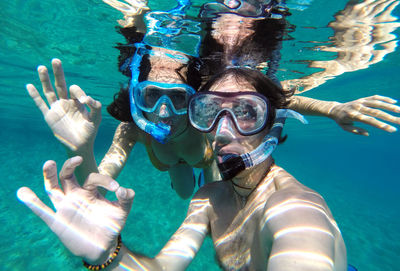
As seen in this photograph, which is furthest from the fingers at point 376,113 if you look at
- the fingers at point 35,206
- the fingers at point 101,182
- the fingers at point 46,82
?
the fingers at point 46,82

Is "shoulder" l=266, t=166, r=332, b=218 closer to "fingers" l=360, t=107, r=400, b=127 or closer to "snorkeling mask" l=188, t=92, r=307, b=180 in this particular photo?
"snorkeling mask" l=188, t=92, r=307, b=180

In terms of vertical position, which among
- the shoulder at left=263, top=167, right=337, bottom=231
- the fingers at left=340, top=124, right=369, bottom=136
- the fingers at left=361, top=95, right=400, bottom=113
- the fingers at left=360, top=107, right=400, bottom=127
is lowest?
the shoulder at left=263, top=167, right=337, bottom=231

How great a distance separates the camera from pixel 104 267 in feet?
6.12

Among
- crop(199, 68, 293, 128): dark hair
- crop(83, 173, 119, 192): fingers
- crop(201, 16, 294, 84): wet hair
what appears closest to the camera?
crop(83, 173, 119, 192): fingers

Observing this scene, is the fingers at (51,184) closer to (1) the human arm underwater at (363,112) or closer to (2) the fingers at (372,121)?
(1) the human arm underwater at (363,112)

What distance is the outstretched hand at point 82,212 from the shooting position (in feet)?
5.76

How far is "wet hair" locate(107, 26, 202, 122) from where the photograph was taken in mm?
4785

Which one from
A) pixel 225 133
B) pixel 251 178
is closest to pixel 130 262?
pixel 251 178

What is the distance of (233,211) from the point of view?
2.95 m

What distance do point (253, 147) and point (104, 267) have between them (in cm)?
204

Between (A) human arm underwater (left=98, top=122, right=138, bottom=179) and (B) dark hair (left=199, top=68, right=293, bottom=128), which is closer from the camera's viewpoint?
(B) dark hair (left=199, top=68, right=293, bottom=128)

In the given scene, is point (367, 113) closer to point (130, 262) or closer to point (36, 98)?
point (130, 262)

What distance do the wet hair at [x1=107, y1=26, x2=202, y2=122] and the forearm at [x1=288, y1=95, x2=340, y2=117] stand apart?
2466 millimetres

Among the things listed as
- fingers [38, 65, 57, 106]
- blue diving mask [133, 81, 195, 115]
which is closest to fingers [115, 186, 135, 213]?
fingers [38, 65, 57, 106]
